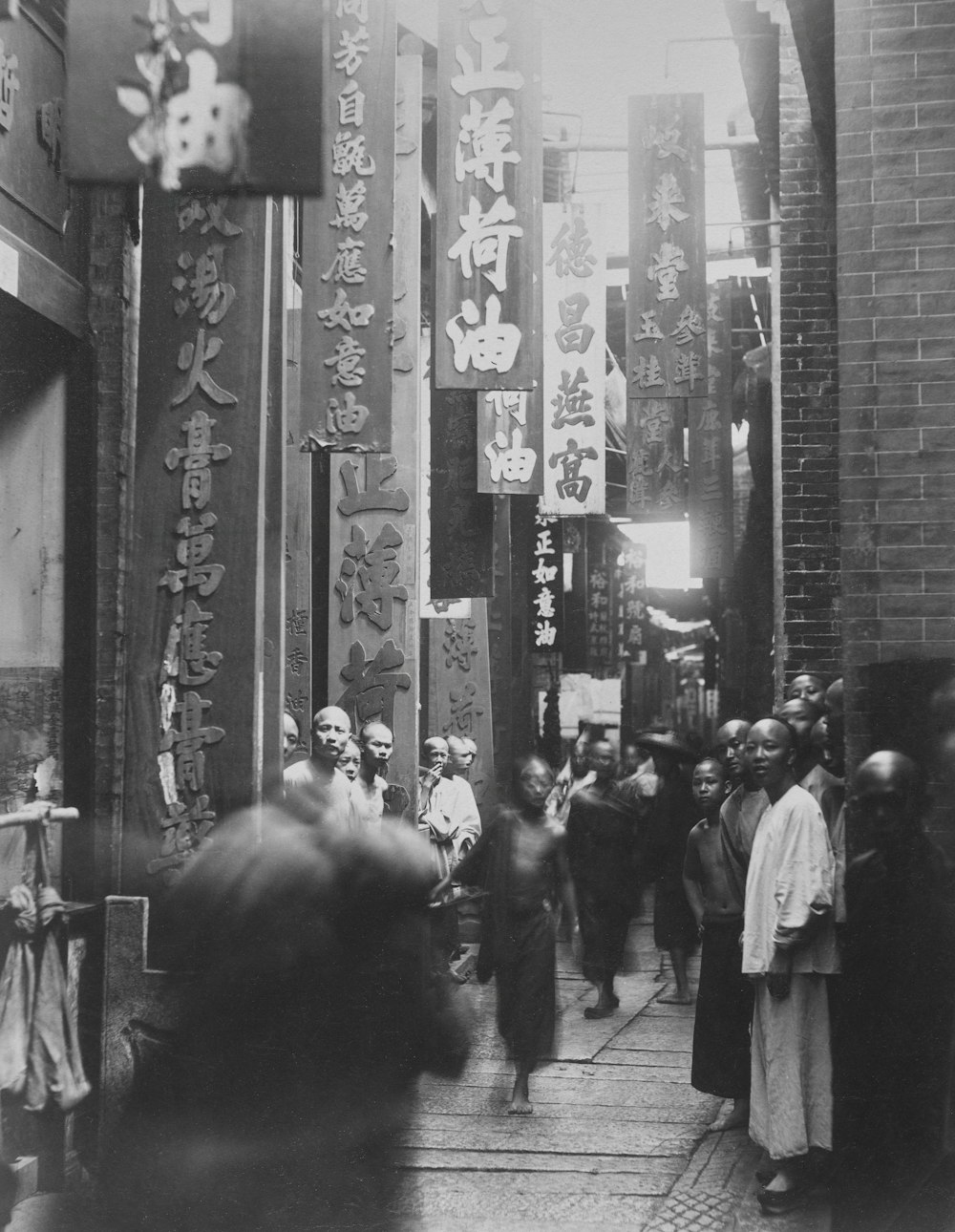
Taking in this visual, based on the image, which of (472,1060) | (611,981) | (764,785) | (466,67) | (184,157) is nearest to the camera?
(184,157)

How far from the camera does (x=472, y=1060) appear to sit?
9078 millimetres

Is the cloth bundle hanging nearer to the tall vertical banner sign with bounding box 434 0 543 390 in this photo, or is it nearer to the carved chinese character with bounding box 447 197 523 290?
the tall vertical banner sign with bounding box 434 0 543 390

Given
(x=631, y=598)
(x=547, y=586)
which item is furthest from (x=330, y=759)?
(x=631, y=598)

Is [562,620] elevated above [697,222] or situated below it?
below

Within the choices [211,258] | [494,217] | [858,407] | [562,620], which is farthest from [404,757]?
[562,620]

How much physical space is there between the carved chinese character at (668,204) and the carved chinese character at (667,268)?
0.17 metres

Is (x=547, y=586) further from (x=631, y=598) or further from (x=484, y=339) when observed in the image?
(x=631, y=598)

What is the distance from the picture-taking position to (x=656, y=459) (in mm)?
14570

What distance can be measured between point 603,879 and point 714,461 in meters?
5.88

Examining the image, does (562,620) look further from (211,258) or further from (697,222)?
(211,258)

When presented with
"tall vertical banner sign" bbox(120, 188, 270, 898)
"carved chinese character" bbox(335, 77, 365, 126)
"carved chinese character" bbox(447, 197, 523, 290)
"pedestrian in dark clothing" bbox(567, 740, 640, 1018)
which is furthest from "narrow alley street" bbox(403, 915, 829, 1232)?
"carved chinese character" bbox(335, 77, 365, 126)

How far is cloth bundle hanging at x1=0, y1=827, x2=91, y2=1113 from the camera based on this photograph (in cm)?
561

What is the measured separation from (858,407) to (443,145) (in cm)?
366

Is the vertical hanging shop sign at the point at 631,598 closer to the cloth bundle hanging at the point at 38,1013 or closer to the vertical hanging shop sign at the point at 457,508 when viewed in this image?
the vertical hanging shop sign at the point at 457,508
